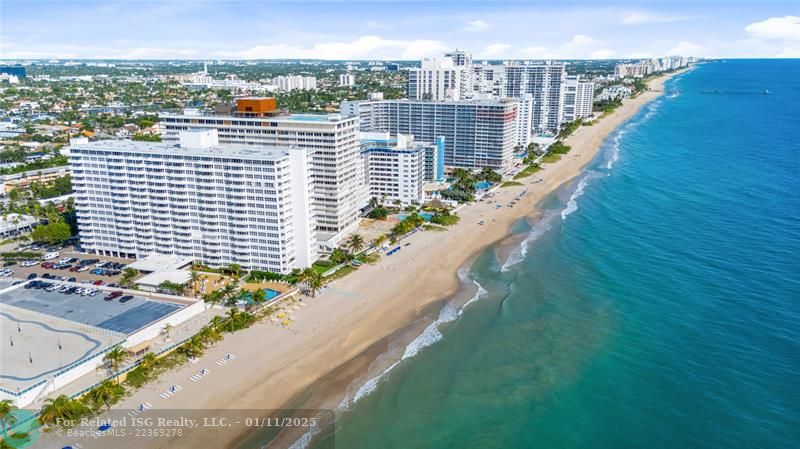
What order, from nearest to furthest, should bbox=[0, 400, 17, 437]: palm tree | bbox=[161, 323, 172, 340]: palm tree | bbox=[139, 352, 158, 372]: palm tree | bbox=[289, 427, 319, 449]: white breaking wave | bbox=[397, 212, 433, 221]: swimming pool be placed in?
bbox=[0, 400, 17, 437]: palm tree → bbox=[289, 427, 319, 449]: white breaking wave → bbox=[139, 352, 158, 372]: palm tree → bbox=[161, 323, 172, 340]: palm tree → bbox=[397, 212, 433, 221]: swimming pool

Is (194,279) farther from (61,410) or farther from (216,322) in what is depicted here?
(61,410)

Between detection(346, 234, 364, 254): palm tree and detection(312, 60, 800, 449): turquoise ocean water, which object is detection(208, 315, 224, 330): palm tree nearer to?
detection(312, 60, 800, 449): turquoise ocean water

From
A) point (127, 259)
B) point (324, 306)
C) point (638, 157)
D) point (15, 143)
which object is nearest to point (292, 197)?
point (324, 306)

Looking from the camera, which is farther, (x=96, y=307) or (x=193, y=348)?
(x=96, y=307)

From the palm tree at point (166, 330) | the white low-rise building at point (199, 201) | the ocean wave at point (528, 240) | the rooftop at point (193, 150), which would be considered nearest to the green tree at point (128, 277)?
the white low-rise building at point (199, 201)

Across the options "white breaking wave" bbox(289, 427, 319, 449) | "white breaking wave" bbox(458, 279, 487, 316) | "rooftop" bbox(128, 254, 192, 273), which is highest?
"rooftop" bbox(128, 254, 192, 273)

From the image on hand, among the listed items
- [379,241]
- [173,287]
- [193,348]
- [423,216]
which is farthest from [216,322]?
[423,216]

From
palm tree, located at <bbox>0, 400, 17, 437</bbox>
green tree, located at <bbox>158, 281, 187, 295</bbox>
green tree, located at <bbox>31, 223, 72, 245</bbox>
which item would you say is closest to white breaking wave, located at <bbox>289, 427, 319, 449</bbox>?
palm tree, located at <bbox>0, 400, 17, 437</bbox>
